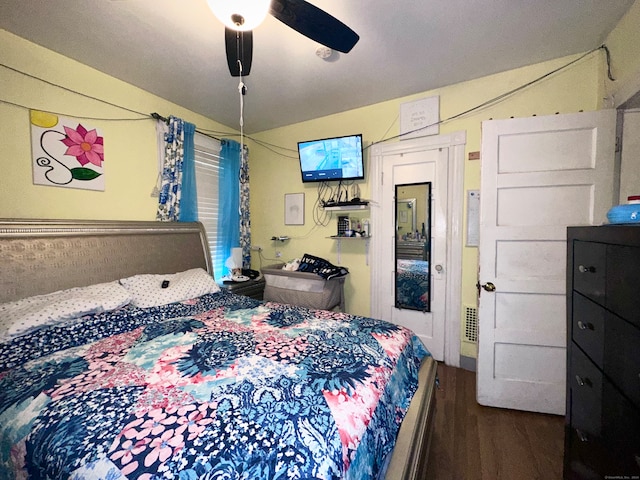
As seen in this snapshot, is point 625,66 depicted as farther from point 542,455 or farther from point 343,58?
point 542,455

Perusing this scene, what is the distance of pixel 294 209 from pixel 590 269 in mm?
2896

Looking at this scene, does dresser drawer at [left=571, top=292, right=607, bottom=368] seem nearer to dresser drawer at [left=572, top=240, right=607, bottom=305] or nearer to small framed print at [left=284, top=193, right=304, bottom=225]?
dresser drawer at [left=572, top=240, right=607, bottom=305]

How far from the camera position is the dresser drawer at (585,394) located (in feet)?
3.07

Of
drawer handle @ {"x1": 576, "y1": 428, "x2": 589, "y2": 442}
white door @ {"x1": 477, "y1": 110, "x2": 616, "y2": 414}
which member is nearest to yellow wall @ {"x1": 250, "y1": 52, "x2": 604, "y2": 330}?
white door @ {"x1": 477, "y1": 110, "x2": 616, "y2": 414}

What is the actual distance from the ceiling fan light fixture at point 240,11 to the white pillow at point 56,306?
1.84 metres

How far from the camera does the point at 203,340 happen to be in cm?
141

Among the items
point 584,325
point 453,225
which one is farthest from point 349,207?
point 584,325

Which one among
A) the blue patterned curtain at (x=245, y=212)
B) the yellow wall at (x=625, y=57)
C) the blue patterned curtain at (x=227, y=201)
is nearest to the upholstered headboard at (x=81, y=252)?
the blue patterned curtain at (x=227, y=201)

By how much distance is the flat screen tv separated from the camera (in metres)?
2.87

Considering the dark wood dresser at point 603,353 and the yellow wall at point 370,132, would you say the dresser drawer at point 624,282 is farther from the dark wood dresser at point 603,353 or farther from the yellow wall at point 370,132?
the yellow wall at point 370,132

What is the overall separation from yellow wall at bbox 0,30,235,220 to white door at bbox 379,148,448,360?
8.22 feet

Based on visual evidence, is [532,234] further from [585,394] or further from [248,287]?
[248,287]

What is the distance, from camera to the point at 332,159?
2.99 m

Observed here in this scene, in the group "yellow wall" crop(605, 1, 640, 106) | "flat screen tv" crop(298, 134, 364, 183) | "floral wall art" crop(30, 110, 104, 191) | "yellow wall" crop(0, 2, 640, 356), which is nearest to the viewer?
"yellow wall" crop(605, 1, 640, 106)
